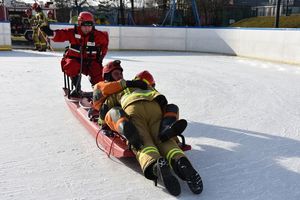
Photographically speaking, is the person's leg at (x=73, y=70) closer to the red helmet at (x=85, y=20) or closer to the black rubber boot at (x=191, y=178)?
the red helmet at (x=85, y=20)

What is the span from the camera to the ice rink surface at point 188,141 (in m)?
2.71

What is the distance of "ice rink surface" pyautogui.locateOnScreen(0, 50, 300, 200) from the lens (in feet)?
8.88

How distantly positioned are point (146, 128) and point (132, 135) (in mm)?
241

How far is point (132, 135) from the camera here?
2809 mm

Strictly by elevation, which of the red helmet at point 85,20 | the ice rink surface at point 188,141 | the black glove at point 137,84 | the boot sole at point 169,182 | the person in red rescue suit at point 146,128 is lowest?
the ice rink surface at point 188,141

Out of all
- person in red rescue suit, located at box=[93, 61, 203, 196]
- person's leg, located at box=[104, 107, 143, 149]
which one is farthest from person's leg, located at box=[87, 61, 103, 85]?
person's leg, located at box=[104, 107, 143, 149]

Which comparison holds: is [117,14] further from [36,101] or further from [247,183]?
[247,183]

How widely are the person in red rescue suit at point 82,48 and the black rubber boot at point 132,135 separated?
7.15 feet

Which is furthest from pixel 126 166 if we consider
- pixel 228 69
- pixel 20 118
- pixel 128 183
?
pixel 228 69

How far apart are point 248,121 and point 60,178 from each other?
250 cm

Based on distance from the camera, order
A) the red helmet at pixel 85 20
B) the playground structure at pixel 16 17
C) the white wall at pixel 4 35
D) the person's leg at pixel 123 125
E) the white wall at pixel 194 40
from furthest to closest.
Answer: the playground structure at pixel 16 17
the white wall at pixel 4 35
the white wall at pixel 194 40
the red helmet at pixel 85 20
the person's leg at pixel 123 125

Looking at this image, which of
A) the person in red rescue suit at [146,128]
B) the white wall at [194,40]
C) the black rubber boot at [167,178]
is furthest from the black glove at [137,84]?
the white wall at [194,40]

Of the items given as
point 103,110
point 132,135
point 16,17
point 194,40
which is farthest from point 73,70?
point 16,17

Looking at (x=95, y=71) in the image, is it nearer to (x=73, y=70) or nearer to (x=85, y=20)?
(x=73, y=70)
